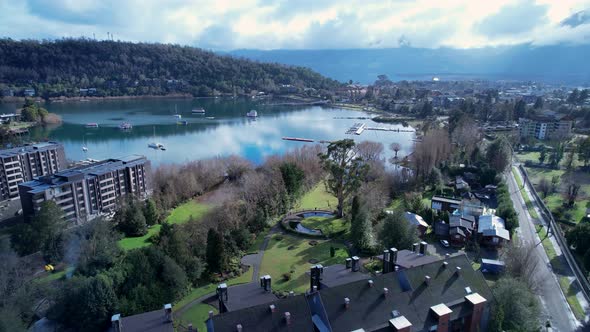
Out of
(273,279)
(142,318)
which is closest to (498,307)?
(273,279)

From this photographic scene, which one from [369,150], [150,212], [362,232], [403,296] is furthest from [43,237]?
[369,150]

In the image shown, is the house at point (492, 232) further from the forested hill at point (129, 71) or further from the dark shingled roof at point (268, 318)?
the forested hill at point (129, 71)

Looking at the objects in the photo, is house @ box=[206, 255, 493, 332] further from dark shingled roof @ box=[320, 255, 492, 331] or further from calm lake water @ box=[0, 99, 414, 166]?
calm lake water @ box=[0, 99, 414, 166]

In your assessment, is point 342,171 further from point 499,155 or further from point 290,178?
point 499,155

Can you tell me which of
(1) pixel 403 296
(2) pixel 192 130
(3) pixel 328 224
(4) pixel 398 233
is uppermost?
(1) pixel 403 296

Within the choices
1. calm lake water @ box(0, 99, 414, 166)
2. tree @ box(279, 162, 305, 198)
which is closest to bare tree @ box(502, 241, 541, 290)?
tree @ box(279, 162, 305, 198)

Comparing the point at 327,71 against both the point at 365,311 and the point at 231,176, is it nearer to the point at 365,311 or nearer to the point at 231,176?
the point at 231,176

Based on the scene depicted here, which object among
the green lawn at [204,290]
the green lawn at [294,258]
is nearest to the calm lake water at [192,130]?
the green lawn at [294,258]

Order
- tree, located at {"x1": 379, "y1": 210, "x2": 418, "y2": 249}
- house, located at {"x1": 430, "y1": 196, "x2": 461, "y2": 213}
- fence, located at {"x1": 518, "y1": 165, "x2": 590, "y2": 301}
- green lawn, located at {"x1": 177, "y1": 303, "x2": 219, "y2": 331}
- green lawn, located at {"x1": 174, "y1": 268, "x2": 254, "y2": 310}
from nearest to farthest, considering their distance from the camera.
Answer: green lawn, located at {"x1": 177, "y1": 303, "x2": 219, "y2": 331} < green lawn, located at {"x1": 174, "y1": 268, "x2": 254, "y2": 310} < fence, located at {"x1": 518, "y1": 165, "x2": 590, "y2": 301} < tree, located at {"x1": 379, "y1": 210, "x2": 418, "y2": 249} < house, located at {"x1": 430, "y1": 196, "x2": 461, "y2": 213}
